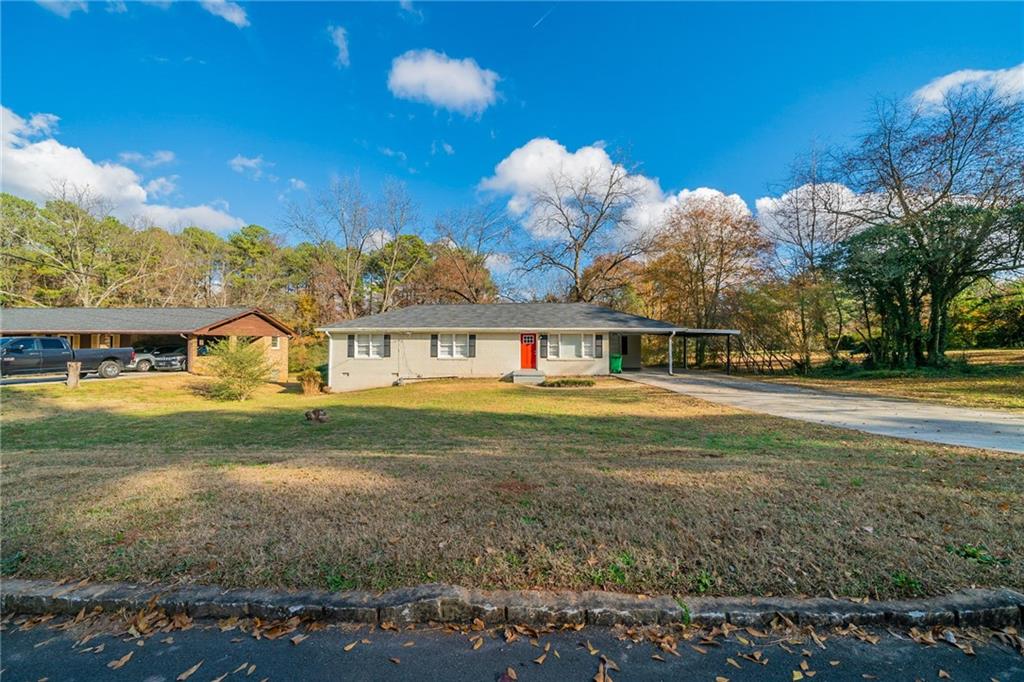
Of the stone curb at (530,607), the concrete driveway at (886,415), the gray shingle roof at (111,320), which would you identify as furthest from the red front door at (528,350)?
the stone curb at (530,607)

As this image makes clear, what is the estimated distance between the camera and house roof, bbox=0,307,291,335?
20.4m

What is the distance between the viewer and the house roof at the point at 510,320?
772 inches

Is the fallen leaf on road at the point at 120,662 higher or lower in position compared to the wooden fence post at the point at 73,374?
lower

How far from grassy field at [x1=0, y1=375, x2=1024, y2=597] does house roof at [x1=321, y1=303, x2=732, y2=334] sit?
12735 millimetres

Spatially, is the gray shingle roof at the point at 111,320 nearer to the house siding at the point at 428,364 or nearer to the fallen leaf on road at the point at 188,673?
the house siding at the point at 428,364

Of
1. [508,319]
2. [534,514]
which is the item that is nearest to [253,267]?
[508,319]

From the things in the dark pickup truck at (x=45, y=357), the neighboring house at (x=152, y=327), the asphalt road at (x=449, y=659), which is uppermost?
the neighboring house at (x=152, y=327)

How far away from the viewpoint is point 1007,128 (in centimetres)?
1434

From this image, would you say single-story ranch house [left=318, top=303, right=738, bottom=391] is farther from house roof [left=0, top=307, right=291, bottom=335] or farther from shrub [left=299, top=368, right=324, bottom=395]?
house roof [left=0, top=307, right=291, bottom=335]

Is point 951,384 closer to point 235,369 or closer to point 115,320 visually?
point 235,369

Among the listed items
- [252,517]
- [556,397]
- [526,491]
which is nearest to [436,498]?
[526,491]

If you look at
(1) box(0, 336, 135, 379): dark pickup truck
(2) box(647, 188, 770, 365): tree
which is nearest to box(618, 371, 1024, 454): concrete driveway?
(2) box(647, 188, 770, 365): tree

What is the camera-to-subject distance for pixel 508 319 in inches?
818

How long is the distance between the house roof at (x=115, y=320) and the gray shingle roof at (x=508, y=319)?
7821 mm
